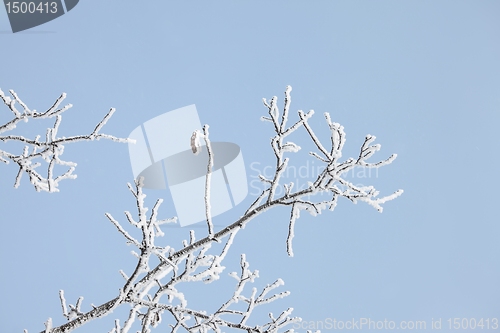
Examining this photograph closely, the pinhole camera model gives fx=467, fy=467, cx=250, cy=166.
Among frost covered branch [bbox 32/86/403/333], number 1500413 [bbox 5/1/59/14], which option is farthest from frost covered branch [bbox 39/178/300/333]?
number 1500413 [bbox 5/1/59/14]

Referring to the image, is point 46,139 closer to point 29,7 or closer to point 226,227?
point 226,227

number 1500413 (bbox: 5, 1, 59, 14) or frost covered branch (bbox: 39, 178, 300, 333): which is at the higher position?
number 1500413 (bbox: 5, 1, 59, 14)

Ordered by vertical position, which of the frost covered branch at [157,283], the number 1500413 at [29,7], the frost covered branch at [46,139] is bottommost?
the frost covered branch at [157,283]

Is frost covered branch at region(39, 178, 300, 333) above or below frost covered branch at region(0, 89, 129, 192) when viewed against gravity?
below

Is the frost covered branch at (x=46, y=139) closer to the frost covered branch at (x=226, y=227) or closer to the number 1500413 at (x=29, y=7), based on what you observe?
the frost covered branch at (x=226, y=227)

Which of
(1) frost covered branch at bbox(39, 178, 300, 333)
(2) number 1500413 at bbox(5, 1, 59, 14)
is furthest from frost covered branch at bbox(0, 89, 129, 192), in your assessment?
(2) number 1500413 at bbox(5, 1, 59, 14)

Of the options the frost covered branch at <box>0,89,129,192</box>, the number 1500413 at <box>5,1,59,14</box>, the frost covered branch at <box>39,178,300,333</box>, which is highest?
the number 1500413 at <box>5,1,59,14</box>

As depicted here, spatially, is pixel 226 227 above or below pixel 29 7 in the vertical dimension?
below

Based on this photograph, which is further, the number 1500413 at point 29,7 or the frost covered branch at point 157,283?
the number 1500413 at point 29,7

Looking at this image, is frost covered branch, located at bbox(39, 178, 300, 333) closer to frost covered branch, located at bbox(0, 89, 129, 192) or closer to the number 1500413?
frost covered branch, located at bbox(0, 89, 129, 192)

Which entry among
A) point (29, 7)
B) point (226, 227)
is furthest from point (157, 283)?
point (29, 7)

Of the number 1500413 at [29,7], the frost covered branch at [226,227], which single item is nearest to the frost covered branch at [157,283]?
the frost covered branch at [226,227]

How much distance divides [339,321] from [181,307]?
17208mm

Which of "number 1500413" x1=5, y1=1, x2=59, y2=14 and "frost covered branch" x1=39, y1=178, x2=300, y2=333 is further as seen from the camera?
"number 1500413" x1=5, y1=1, x2=59, y2=14
